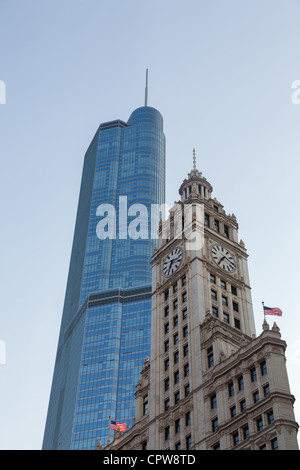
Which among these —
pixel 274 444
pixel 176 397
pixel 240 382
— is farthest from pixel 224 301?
pixel 274 444

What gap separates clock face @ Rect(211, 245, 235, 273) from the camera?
10507cm

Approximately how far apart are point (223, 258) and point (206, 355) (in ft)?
73.5

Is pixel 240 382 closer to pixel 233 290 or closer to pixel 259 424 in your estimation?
pixel 259 424

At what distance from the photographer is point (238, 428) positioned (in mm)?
74875

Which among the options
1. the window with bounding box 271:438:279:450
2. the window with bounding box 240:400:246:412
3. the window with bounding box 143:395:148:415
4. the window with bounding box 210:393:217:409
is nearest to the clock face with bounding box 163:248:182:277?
the window with bounding box 143:395:148:415

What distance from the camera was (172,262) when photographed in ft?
353

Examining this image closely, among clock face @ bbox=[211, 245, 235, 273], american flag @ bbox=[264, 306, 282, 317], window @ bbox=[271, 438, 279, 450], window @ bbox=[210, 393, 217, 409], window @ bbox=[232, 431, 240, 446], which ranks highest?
clock face @ bbox=[211, 245, 235, 273]

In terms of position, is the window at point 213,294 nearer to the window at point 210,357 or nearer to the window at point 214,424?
the window at point 210,357

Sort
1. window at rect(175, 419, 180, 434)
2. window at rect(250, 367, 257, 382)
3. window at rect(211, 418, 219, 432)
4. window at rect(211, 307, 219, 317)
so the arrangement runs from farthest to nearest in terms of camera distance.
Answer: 1. window at rect(211, 307, 219, 317)
2. window at rect(175, 419, 180, 434)
3. window at rect(211, 418, 219, 432)
4. window at rect(250, 367, 257, 382)

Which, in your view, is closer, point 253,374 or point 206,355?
point 253,374

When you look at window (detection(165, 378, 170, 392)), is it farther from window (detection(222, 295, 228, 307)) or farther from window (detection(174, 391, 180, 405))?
window (detection(222, 295, 228, 307))

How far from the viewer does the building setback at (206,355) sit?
244 feet

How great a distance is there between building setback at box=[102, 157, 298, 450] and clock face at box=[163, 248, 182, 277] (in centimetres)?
23
